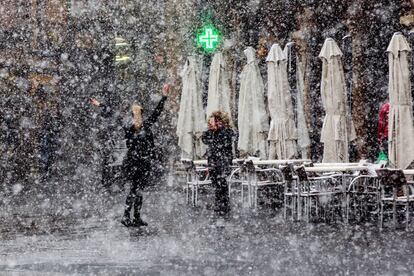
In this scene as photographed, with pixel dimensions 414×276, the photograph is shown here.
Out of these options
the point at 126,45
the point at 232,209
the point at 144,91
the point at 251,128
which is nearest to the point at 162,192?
the point at 251,128

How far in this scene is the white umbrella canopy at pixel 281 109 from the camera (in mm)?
16234

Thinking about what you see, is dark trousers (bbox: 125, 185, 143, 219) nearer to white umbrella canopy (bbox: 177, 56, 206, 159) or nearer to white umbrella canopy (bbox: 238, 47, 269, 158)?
white umbrella canopy (bbox: 238, 47, 269, 158)

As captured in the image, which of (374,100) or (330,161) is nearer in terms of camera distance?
(330,161)

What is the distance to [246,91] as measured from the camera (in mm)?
17641

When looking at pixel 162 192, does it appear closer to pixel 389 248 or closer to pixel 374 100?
pixel 374 100

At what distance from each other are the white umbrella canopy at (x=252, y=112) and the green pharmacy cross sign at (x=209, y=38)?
20.0 feet

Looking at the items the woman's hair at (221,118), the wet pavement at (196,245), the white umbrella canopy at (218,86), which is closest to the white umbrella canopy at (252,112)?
the white umbrella canopy at (218,86)

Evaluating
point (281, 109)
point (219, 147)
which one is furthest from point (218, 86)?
point (219, 147)

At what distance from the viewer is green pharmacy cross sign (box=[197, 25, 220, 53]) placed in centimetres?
2364

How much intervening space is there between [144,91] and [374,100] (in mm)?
10604

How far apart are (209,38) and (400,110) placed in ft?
36.0

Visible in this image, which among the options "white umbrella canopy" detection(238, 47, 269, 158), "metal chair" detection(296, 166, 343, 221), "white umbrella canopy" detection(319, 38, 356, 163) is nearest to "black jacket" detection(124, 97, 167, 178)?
"metal chair" detection(296, 166, 343, 221)

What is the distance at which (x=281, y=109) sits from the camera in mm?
16281

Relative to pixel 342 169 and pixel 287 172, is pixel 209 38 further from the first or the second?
pixel 342 169
